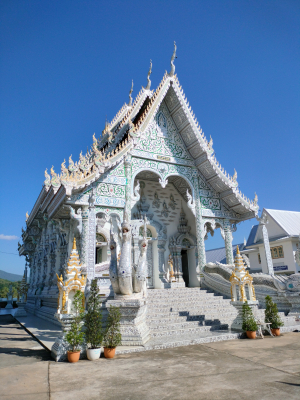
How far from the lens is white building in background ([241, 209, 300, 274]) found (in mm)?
19205

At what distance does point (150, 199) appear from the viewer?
12734 millimetres

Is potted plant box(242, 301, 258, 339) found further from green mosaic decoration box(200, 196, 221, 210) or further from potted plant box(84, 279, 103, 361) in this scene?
green mosaic decoration box(200, 196, 221, 210)

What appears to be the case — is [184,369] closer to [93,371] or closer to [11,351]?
[93,371]

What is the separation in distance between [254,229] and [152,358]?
2121 cm

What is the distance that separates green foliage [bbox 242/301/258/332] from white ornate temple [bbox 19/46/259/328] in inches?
137

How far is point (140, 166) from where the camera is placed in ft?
34.8

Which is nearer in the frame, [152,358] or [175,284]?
[152,358]

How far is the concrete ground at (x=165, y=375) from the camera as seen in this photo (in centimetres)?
335

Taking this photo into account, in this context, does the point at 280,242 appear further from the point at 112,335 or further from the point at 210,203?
the point at 112,335

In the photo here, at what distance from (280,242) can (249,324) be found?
1491 centimetres

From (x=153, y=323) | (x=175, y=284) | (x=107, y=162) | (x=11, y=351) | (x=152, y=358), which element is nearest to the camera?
(x=152, y=358)

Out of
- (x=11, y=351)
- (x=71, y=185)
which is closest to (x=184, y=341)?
(x=11, y=351)

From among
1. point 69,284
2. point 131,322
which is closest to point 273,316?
point 131,322

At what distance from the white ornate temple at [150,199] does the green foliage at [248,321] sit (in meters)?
3.47
